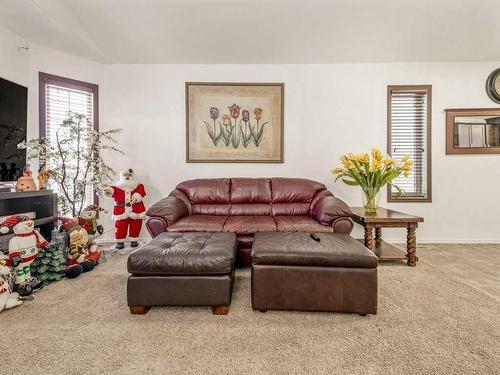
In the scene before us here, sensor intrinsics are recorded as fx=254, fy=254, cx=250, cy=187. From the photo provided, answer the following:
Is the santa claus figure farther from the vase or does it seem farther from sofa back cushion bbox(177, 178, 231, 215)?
the vase

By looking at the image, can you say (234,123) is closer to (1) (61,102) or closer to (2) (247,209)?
(2) (247,209)

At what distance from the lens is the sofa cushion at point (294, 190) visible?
10.6 feet

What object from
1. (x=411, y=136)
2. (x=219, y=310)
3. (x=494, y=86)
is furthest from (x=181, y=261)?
(x=494, y=86)

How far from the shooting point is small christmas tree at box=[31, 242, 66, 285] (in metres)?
2.29

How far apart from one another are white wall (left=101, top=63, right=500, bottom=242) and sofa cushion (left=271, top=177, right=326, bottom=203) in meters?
0.41

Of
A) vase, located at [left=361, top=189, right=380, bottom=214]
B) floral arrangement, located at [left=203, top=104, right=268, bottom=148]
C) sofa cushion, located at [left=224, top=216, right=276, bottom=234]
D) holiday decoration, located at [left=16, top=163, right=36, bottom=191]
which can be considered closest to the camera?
holiday decoration, located at [left=16, top=163, right=36, bottom=191]

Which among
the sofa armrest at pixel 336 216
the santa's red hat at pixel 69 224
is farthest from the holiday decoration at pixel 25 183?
the sofa armrest at pixel 336 216

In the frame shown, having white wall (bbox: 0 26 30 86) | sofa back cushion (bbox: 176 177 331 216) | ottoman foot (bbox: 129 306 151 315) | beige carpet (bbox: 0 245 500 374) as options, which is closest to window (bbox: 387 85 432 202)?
sofa back cushion (bbox: 176 177 331 216)

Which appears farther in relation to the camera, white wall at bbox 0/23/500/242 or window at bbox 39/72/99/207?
white wall at bbox 0/23/500/242

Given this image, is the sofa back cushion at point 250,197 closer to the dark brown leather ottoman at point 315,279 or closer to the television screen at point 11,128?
the dark brown leather ottoman at point 315,279

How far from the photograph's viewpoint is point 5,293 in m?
1.85

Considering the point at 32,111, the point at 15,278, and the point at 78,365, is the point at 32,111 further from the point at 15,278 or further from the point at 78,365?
the point at 78,365

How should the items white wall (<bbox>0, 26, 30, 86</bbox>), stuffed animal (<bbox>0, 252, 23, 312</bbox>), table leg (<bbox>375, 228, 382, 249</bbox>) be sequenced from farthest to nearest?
table leg (<bbox>375, 228, 382, 249</bbox>) → white wall (<bbox>0, 26, 30, 86</bbox>) → stuffed animal (<bbox>0, 252, 23, 312</bbox>)

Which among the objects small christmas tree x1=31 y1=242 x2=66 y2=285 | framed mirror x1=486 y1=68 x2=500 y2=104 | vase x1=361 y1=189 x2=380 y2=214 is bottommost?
small christmas tree x1=31 y1=242 x2=66 y2=285
